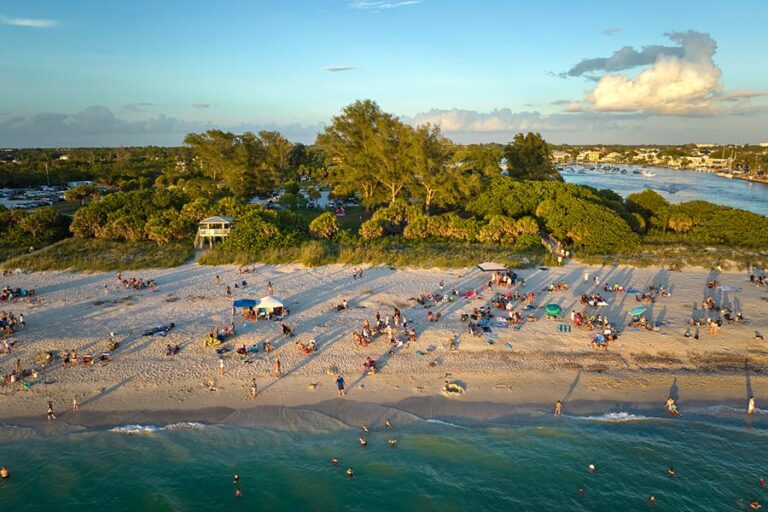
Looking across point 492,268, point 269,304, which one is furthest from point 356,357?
point 492,268

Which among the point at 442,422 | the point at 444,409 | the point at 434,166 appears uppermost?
the point at 434,166

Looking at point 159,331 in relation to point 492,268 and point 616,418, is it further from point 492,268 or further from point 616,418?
point 616,418

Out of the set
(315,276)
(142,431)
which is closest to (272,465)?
(142,431)

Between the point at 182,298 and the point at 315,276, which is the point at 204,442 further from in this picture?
the point at 315,276

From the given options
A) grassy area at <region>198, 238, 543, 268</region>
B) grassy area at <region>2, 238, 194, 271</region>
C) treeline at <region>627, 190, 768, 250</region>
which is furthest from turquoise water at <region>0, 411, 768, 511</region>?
treeline at <region>627, 190, 768, 250</region>

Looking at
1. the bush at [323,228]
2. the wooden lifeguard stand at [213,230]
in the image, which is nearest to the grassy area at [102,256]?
the wooden lifeguard stand at [213,230]
